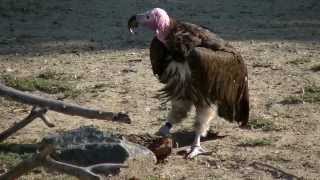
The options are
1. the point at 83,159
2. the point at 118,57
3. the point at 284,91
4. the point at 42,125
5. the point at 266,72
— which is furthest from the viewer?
the point at 118,57

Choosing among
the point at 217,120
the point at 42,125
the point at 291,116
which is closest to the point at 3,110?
the point at 42,125

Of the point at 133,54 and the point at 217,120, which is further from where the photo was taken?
the point at 133,54

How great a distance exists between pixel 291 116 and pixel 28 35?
4.90m

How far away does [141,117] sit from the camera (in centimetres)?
695

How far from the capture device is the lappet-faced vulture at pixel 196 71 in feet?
19.3

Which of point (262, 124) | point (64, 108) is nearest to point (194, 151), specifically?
point (262, 124)

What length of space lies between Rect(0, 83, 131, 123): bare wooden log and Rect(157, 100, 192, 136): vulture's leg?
2.14 metres

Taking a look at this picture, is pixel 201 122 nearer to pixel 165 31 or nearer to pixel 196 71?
pixel 196 71

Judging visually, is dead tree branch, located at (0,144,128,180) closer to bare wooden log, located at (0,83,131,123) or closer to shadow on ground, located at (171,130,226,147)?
bare wooden log, located at (0,83,131,123)

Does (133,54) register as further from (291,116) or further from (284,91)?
(291,116)

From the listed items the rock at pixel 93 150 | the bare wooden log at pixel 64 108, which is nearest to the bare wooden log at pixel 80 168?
the bare wooden log at pixel 64 108

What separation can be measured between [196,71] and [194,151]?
640mm

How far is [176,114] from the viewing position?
638 cm

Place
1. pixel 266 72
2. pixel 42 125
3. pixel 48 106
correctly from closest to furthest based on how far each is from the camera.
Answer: pixel 48 106, pixel 42 125, pixel 266 72
